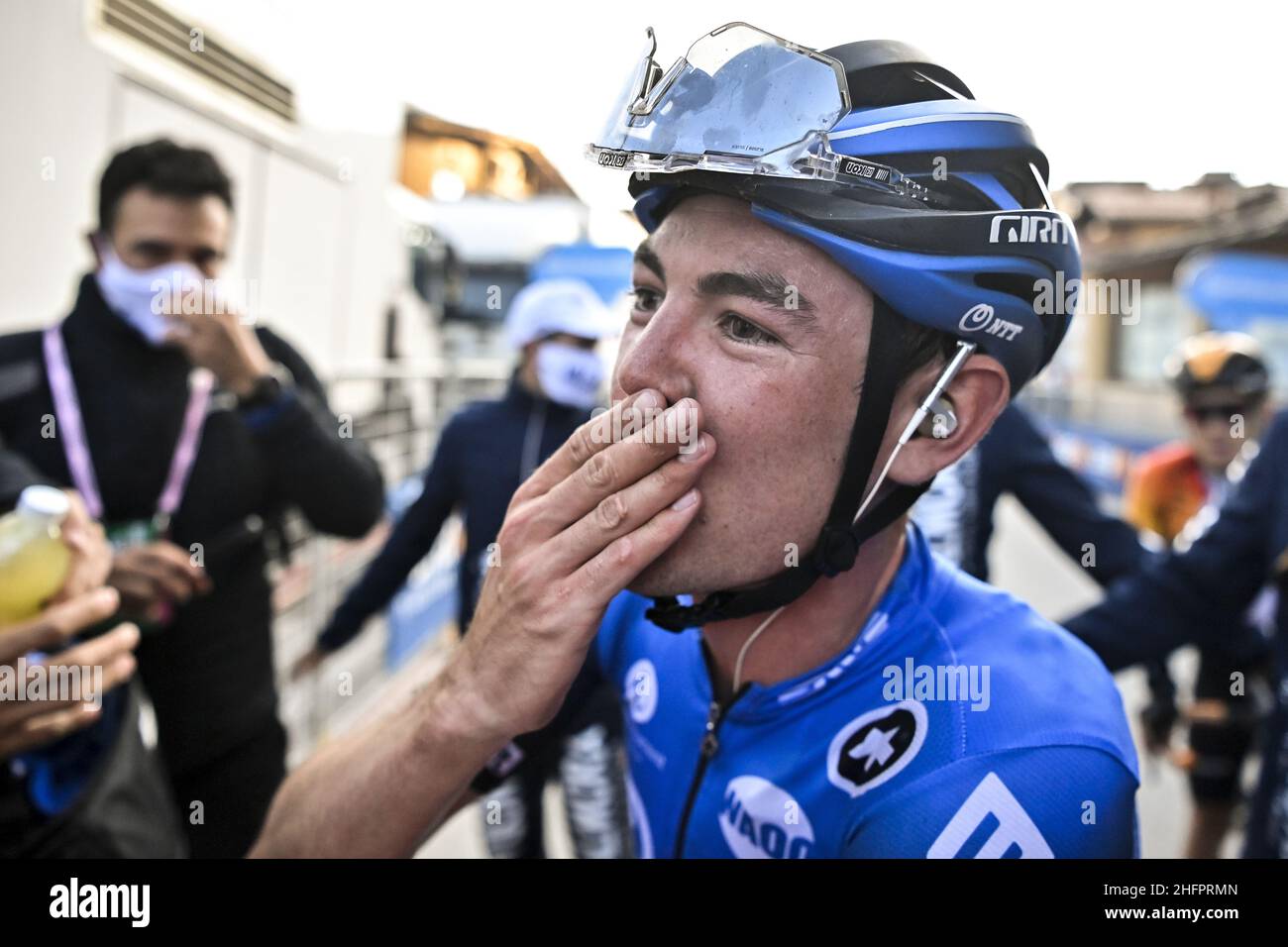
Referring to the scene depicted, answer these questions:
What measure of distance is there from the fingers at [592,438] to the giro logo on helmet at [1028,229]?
561mm

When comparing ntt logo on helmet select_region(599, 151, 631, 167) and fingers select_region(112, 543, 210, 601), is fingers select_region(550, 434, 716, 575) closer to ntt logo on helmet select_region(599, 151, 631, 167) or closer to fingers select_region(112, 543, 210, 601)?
ntt logo on helmet select_region(599, 151, 631, 167)

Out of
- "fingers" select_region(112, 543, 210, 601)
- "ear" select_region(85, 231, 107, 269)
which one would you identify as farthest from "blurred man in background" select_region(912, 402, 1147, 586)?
"ear" select_region(85, 231, 107, 269)

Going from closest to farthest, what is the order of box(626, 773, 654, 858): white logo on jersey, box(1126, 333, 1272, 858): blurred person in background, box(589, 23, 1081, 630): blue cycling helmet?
box(589, 23, 1081, 630): blue cycling helmet < box(626, 773, 654, 858): white logo on jersey < box(1126, 333, 1272, 858): blurred person in background

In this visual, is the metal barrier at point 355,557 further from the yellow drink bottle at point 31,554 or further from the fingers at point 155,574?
the yellow drink bottle at point 31,554

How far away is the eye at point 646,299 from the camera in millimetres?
1429

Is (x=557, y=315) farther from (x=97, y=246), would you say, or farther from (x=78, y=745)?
(x=78, y=745)

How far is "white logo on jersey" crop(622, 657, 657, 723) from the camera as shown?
1.67 m

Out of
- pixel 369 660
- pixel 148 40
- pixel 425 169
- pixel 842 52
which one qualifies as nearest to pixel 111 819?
pixel 842 52

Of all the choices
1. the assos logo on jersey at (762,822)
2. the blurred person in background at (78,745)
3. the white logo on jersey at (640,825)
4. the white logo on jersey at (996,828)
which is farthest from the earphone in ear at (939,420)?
the blurred person in background at (78,745)

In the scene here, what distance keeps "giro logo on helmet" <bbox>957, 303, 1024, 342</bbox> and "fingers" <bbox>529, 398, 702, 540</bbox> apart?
1.45 feet

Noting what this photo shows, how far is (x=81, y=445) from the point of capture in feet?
8.04

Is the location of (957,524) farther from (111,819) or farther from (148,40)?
(148,40)

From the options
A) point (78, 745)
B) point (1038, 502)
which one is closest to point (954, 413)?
point (1038, 502)

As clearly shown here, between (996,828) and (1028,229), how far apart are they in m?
0.86
